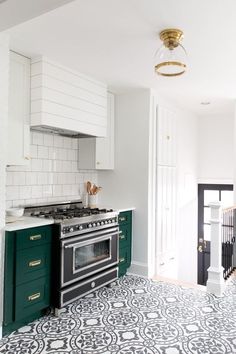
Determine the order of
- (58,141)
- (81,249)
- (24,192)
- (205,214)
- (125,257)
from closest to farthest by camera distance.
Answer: (81,249), (24,192), (58,141), (125,257), (205,214)

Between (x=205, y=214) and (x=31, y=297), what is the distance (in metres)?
4.24

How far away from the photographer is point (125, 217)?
4137 mm

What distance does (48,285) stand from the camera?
117 inches

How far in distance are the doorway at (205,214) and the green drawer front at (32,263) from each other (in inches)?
154

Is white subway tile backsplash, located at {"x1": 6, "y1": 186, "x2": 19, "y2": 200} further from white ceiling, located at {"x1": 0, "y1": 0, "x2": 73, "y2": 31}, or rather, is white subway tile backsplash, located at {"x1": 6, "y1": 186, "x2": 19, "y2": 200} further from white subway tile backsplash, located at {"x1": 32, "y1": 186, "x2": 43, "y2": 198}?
white ceiling, located at {"x1": 0, "y1": 0, "x2": 73, "y2": 31}

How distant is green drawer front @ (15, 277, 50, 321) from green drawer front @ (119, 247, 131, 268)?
1.30 meters

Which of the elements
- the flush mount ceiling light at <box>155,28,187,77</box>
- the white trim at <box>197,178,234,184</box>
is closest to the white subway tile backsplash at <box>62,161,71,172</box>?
the flush mount ceiling light at <box>155,28,187,77</box>

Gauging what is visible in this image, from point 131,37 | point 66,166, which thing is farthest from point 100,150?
point 131,37

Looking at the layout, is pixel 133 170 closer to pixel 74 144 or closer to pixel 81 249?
pixel 74 144

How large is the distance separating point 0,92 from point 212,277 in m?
3.03

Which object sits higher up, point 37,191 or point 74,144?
point 74,144

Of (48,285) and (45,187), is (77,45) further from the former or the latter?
(48,285)

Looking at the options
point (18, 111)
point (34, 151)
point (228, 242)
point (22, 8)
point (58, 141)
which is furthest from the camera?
point (228, 242)

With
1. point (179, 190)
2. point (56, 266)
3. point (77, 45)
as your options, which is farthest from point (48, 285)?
point (179, 190)
